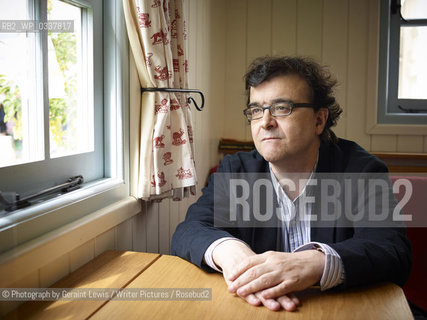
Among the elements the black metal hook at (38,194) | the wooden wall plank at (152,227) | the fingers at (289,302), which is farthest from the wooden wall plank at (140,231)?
the fingers at (289,302)

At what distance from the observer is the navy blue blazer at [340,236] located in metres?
1.06

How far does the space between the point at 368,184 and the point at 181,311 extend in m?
0.72

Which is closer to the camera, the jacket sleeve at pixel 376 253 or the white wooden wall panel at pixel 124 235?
the jacket sleeve at pixel 376 253

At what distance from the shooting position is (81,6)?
4.50ft

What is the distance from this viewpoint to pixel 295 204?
4.55 ft

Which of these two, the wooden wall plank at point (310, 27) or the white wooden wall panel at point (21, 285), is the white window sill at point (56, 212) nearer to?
the white wooden wall panel at point (21, 285)

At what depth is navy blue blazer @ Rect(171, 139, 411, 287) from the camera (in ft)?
3.49

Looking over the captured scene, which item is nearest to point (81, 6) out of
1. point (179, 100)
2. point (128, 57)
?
point (128, 57)

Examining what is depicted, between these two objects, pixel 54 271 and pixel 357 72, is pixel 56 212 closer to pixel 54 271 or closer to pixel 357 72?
pixel 54 271

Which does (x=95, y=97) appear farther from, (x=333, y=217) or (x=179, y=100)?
(x=333, y=217)

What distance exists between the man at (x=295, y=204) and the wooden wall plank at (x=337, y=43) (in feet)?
4.35

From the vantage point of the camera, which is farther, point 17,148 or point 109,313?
point 17,148

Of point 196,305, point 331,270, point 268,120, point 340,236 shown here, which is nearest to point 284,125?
point 268,120

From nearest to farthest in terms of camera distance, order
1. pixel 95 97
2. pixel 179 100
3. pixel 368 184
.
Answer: pixel 368 184 < pixel 95 97 < pixel 179 100
